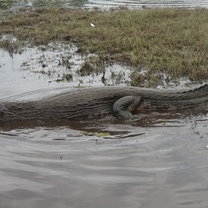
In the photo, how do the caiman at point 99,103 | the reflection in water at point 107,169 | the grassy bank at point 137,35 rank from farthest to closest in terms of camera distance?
the grassy bank at point 137,35 < the caiman at point 99,103 < the reflection in water at point 107,169

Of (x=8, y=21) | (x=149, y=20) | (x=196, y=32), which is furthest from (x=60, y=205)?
(x=8, y=21)

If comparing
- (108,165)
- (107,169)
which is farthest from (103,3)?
(107,169)

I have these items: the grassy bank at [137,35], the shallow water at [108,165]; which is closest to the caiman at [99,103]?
the shallow water at [108,165]

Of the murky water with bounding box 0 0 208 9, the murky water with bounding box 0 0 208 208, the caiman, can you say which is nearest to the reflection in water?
the murky water with bounding box 0 0 208 208

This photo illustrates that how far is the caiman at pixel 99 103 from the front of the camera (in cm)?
668

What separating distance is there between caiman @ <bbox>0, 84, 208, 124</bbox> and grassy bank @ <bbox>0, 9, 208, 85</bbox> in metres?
1.35

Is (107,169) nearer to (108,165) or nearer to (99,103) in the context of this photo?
(108,165)

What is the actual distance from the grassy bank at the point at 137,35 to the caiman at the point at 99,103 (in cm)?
135

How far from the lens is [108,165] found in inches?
186

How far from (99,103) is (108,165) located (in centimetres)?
227

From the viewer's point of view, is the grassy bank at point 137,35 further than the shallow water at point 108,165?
Yes

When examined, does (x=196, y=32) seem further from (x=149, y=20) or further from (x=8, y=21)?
(x=8, y=21)

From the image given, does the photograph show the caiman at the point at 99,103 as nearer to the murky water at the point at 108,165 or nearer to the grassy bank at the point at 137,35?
the murky water at the point at 108,165

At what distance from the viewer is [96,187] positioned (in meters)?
4.18
